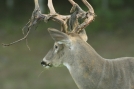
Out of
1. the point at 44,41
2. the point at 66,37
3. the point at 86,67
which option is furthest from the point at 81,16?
the point at 44,41

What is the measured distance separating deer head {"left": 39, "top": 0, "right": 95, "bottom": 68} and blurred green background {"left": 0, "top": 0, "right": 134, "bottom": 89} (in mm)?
8515

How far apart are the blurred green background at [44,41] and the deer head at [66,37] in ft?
27.9

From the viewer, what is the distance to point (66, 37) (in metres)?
6.71

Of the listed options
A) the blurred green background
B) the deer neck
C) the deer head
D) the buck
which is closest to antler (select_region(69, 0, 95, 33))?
the deer head

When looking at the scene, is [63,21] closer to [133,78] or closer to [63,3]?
[133,78]

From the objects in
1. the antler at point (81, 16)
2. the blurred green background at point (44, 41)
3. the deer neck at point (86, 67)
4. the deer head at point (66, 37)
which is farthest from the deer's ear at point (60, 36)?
the blurred green background at point (44, 41)

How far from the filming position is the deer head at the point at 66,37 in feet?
22.1

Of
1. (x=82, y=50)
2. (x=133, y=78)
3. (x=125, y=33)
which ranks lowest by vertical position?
(x=125, y=33)

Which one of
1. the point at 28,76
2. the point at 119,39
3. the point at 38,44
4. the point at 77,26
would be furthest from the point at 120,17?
the point at 77,26

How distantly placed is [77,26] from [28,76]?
1137cm

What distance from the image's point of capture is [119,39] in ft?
73.7

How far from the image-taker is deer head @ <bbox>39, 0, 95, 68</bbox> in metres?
6.73

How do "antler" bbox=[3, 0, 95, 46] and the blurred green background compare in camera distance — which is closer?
"antler" bbox=[3, 0, 95, 46]

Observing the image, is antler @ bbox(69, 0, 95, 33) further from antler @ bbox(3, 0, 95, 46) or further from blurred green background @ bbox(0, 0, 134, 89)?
blurred green background @ bbox(0, 0, 134, 89)
